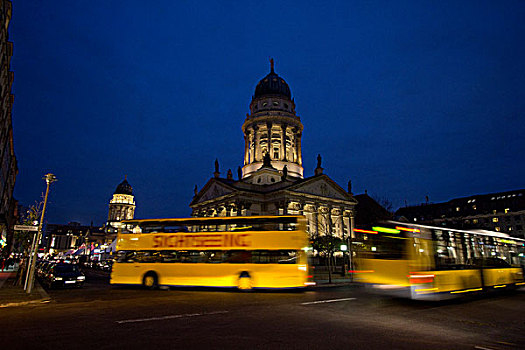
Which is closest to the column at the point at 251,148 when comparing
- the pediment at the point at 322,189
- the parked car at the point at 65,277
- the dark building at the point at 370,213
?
the pediment at the point at 322,189

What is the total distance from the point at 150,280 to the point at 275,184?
126ft

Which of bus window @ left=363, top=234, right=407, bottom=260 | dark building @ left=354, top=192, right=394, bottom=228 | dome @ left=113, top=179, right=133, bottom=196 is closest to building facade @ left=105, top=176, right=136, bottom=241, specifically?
dome @ left=113, top=179, right=133, bottom=196

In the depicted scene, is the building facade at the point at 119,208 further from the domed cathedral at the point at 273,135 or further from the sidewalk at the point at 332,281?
the sidewalk at the point at 332,281

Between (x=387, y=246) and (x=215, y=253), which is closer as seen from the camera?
(x=387, y=246)

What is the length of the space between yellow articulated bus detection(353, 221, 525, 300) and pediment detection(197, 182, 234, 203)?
4124 centimetres

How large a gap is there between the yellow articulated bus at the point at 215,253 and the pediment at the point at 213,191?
3516 cm

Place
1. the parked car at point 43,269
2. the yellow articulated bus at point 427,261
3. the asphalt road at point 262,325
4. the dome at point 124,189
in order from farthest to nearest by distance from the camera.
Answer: the dome at point 124,189
the parked car at point 43,269
the yellow articulated bus at point 427,261
the asphalt road at point 262,325

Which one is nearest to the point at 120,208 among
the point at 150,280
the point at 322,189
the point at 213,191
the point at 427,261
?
the point at 213,191

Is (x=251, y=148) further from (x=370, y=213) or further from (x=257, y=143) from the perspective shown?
(x=370, y=213)

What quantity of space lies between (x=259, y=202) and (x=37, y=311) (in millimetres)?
45086

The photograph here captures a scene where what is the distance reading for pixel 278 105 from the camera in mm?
71812

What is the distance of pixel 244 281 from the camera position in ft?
56.7

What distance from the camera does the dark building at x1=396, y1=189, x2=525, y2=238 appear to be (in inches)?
3219

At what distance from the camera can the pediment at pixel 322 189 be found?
54391mm
